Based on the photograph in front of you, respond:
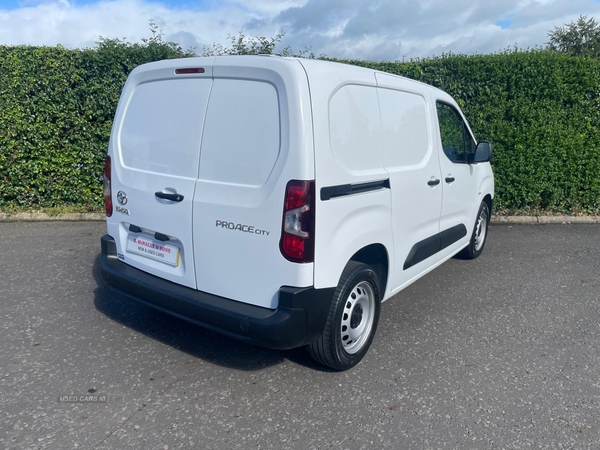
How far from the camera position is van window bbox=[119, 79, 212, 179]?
3170 millimetres

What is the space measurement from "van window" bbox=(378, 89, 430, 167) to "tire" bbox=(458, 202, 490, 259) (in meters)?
1.97

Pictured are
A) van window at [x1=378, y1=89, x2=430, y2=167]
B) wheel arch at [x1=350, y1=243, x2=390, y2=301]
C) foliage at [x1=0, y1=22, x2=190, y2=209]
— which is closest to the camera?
wheel arch at [x1=350, y1=243, x2=390, y2=301]

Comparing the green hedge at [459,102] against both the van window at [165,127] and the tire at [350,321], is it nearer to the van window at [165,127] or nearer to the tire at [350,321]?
the van window at [165,127]

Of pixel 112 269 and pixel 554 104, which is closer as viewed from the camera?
pixel 112 269

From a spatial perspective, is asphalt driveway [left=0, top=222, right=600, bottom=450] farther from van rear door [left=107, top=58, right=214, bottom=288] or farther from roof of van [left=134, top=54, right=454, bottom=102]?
roof of van [left=134, top=54, right=454, bottom=102]

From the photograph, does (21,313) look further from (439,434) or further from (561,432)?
(561,432)

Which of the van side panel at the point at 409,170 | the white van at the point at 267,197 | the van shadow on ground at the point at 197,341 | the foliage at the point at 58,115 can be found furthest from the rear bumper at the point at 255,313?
the foliage at the point at 58,115

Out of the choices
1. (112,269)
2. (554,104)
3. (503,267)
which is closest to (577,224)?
(554,104)

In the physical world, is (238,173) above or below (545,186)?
above

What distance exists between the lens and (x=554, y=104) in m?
7.87

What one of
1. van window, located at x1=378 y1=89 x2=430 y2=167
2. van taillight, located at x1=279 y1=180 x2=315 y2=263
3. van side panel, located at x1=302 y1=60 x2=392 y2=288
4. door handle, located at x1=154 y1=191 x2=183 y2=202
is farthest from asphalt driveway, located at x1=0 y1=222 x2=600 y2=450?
van window, located at x1=378 y1=89 x2=430 y2=167

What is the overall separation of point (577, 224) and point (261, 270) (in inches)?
275

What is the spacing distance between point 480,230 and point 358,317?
10.5 feet

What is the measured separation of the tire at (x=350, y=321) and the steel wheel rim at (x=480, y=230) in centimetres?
286
